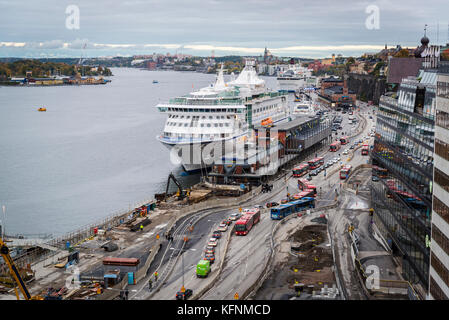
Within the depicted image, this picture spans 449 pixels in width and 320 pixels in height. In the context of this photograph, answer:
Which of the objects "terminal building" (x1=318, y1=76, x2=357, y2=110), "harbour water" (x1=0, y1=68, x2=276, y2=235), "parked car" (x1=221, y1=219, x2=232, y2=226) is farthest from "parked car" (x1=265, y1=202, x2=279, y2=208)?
"terminal building" (x1=318, y1=76, x2=357, y2=110)

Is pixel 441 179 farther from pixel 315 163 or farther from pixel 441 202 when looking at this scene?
pixel 315 163

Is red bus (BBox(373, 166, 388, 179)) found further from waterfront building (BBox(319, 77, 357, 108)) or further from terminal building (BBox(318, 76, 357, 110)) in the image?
waterfront building (BBox(319, 77, 357, 108))

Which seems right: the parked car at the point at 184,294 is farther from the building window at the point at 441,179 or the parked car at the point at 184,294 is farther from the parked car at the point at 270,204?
the parked car at the point at 270,204

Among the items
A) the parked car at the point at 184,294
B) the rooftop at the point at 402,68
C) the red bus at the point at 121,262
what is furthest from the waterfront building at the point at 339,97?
the parked car at the point at 184,294

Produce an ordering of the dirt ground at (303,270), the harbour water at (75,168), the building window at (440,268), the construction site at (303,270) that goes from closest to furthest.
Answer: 1. the building window at (440,268)
2. the construction site at (303,270)
3. the dirt ground at (303,270)
4. the harbour water at (75,168)

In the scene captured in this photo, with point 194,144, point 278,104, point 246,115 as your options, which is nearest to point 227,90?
point 246,115

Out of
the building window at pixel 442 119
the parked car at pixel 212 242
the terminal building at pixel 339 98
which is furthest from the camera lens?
the terminal building at pixel 339 98
